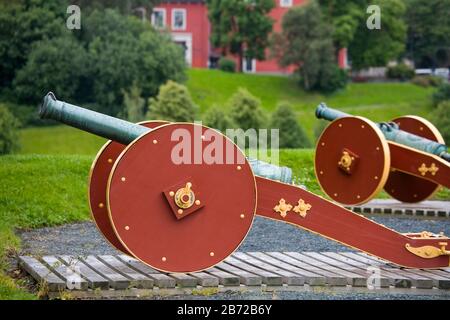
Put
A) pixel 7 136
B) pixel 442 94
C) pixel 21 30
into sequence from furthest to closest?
pixel 442 94 < pixel 21 30 < pixel 7 136

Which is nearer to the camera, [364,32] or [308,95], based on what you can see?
[308,95]

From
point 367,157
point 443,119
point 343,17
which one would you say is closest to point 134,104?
point 443,119

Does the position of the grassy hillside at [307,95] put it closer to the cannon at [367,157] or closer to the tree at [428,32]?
the tree at [428,32]

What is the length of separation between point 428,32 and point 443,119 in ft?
65.8

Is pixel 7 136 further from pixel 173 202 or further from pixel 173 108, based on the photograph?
pixel 173 202

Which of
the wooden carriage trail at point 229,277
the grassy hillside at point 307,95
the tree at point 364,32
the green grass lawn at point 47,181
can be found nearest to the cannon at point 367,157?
the green grass lawn at point 47,181

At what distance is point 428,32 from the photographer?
51.4m

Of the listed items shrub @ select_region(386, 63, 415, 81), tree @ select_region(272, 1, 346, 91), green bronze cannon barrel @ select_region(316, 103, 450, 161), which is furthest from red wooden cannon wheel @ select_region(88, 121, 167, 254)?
shrub @ select_region(386, 63, 415, 81)

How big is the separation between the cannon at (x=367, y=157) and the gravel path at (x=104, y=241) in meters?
0.67

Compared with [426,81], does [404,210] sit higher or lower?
higher

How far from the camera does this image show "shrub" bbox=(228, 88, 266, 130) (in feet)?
100.0

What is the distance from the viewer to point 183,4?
184ft

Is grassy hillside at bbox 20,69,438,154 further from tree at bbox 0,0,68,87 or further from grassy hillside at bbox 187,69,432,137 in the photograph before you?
tree at bbox 0,0,68,87

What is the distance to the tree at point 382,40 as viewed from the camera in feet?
161
